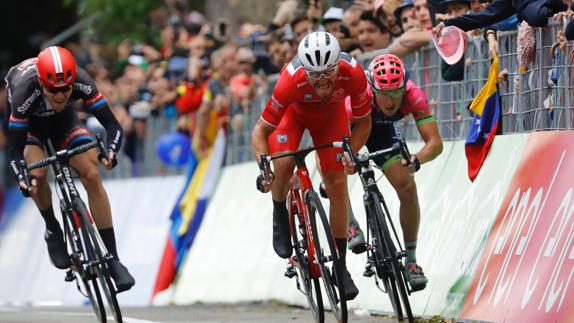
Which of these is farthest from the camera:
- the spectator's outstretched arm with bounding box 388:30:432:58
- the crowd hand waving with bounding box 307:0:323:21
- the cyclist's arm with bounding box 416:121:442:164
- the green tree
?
the green tree

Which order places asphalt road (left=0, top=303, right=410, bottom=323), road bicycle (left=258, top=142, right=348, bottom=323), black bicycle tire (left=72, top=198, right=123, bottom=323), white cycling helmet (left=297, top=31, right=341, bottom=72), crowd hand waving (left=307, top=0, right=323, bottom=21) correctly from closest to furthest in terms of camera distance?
white cycling helmet (left=297, top=31, right=341, bottom=72)
road bicycle (left=258, top=142, right=348, bottom=323)
black bicycle tire (left=72, top=198, right=123, bottom=323)
asphalt road (left=0, top=303, right=410, bottom=323)
crowd hand waving (left=307, top=0, right=323, bottom=21)

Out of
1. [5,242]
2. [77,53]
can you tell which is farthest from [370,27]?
[77,53]

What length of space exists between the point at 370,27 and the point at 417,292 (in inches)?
152

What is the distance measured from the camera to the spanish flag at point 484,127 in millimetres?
11727

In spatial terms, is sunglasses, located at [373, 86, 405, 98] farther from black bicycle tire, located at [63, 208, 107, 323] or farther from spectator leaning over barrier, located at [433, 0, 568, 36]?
black bicycle tire, located at [63, 208, 107, 323]

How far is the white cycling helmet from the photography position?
10391 millimetres

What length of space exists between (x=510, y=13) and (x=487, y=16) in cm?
19

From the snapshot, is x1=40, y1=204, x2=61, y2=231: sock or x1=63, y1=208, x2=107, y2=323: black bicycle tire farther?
x1=40, y1=204, x2=61, y2=231: sock

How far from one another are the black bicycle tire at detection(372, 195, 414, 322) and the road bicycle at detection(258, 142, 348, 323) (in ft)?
1.48

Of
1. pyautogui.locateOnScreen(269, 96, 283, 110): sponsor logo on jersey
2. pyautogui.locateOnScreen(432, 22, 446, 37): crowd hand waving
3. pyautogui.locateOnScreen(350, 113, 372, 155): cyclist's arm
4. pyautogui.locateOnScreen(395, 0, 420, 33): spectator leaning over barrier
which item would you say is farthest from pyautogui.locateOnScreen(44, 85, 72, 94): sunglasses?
pyautogui.locateOnScreen(395, 0, 420, 33): spectator leaning over barrier

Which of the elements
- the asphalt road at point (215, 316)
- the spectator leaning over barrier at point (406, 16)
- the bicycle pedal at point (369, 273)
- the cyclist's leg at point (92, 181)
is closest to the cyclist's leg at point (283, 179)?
the bicycle pedal at point (369, 273)

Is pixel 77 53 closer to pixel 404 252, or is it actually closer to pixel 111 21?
pixel 111 21

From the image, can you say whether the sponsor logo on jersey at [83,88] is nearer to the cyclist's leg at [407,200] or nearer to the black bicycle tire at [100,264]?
the black bicycle tire at [100,264]

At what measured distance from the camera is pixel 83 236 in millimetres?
11609
